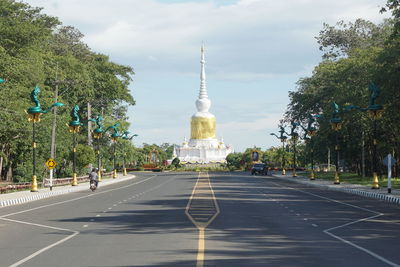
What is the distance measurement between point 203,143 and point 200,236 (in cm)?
15939

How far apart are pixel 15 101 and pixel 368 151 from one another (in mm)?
39836

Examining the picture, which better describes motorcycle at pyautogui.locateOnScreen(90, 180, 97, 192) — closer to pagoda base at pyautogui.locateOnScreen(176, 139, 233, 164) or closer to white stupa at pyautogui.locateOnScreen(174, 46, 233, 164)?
white stupa at pyautogui.locateOnScreen(174, 46, 233, 164)

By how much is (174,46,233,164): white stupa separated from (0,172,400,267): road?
463 ft

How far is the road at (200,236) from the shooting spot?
14766 mm

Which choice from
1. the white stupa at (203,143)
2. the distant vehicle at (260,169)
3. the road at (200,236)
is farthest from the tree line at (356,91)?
the white stupa at (203,143)

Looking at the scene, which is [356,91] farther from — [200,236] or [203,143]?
[203,143]

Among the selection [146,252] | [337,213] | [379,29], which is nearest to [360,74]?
[379,29]

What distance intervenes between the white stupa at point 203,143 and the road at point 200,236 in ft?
463

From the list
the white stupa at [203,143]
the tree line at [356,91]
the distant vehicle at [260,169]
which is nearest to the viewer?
the tree line at [356,91]

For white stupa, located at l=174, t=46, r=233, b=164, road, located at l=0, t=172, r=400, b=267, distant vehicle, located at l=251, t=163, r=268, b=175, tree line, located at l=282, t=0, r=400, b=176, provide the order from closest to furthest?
road, located at l=0, t=172, r=400, b=267 → tree line, located at l=282, t=0, r=400, b=176 → distant vehicle, located at l=251, t=163, r=268, b=175 → white stupa, located at l=174, t=46, r=233, b=164

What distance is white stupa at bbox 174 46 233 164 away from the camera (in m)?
174

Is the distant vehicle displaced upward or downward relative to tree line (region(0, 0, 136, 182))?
downward

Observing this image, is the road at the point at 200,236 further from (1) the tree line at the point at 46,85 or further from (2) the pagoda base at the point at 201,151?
(2) the pagoda base at the point at 201,151

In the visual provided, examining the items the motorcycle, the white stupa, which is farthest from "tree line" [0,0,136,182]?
the white stupa
